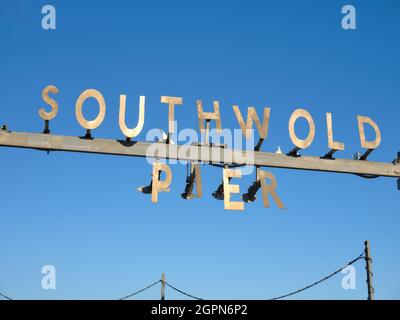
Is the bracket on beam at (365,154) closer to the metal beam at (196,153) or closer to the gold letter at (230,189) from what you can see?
the metal beam at (196,153)

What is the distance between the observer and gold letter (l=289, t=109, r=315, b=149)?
13062 millimetres

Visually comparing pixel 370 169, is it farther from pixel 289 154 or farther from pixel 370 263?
pixel 370 263

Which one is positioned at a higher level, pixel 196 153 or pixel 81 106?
pixel 81 106

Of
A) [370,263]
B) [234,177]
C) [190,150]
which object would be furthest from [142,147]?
[370,263]

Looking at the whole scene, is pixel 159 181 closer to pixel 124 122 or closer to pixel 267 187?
pixel 124 122

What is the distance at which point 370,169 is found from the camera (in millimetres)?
13352

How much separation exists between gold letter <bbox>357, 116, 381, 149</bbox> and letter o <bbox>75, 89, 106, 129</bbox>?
17.4 ft

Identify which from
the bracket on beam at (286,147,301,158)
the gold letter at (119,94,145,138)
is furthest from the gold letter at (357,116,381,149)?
the gold letter at (119,94,145,138)

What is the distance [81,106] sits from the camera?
12.4 m

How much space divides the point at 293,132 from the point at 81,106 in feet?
14.0

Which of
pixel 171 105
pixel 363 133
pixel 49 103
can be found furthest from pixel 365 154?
pixel 49 103

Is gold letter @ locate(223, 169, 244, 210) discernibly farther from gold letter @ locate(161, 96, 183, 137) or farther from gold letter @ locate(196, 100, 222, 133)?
gold letter @ locate(161, 96, 183, 137)
